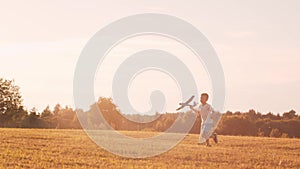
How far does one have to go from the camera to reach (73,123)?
54781mm

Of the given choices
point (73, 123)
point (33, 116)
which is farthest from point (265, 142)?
point (33, 116)

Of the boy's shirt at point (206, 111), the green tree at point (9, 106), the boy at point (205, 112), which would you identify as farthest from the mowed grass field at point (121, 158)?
the green tree at point (9, 106)

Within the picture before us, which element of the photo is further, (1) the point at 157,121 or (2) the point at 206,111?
(1) the point at 157,121

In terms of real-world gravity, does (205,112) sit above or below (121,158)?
above

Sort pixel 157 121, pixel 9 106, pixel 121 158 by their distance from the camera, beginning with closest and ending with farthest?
pixel 121 158
pixel 157 121
pixel 9 106

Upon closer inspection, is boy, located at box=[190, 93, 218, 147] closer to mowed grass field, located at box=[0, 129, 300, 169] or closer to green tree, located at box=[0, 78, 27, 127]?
mowed grass field, located at box=[0, 129, 300, 169]

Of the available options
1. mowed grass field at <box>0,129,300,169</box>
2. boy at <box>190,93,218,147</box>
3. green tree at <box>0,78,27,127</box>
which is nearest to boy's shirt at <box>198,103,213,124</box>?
boy at <box>190,93,218,147</box>

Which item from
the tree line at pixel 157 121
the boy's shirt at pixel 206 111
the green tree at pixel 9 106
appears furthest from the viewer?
the green tree at pixel 9 106

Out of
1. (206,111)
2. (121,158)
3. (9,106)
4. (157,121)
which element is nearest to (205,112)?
(206,111)

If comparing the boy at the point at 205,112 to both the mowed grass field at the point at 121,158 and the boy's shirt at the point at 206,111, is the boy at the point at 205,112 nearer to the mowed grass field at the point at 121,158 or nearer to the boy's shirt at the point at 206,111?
the boy's shirt at the point at 206,111

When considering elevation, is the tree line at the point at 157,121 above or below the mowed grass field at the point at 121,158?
above

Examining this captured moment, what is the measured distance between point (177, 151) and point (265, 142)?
8713 millimetres

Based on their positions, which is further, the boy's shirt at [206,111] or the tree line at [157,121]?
the tree line at [157,121]

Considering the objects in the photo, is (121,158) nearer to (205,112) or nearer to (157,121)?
(205,112)
